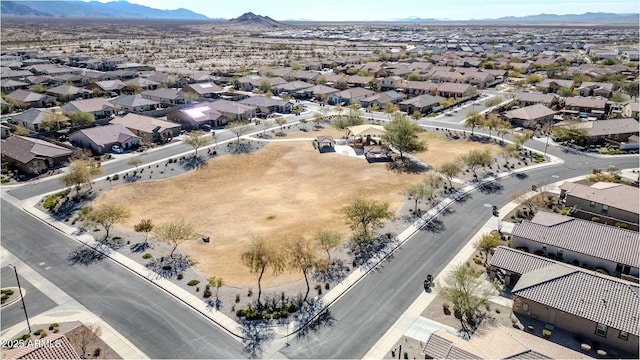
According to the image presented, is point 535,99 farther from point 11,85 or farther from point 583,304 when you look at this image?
point 11,85

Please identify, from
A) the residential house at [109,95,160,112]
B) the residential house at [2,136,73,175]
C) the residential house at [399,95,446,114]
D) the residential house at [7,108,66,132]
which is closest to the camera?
the residential house at [2,136,73,175]

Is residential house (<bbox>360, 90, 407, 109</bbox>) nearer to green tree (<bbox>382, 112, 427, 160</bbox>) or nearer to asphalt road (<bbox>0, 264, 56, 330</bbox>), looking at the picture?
green tree (<bbox>382, 112, 427, 160</bbox>)

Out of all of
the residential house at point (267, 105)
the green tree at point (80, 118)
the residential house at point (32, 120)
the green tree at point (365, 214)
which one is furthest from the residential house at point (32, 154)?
the green tree at point (365, 214)

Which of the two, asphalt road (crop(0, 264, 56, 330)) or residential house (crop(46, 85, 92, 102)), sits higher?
residential house (crop(46, 85, 92, 102))

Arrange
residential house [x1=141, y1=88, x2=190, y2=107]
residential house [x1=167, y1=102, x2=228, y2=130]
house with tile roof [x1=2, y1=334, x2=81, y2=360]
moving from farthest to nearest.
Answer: residential house [x1=141, y1=88, x2=190, y2=107] < residential house [x1=167, y1=102, x2=228, y2=130] < house with tile roof [x1=2, y1=334, x2=81, y2=360]

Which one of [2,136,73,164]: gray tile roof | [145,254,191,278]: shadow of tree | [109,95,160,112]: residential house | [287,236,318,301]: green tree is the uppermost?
[109,95,160,112]: residential house

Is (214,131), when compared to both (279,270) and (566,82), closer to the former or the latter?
(279,270)

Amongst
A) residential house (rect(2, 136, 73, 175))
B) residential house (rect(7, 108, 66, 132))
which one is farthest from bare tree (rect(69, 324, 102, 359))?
residential house (rect(7, 108, 66, 132))

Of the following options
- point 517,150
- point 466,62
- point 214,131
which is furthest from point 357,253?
point 466,62
